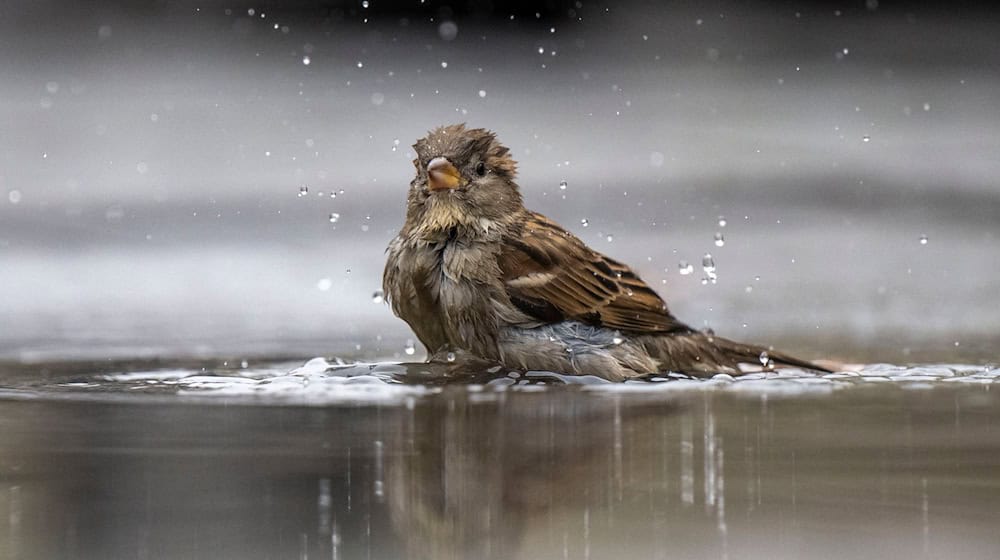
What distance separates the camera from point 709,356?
18.1 feet

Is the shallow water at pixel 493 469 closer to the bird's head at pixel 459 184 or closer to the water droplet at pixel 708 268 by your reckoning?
the bird's head at pixel 459 184

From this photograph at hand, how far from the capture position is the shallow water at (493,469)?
97.7 inches

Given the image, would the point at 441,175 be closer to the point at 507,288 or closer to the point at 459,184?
the point at 459,184

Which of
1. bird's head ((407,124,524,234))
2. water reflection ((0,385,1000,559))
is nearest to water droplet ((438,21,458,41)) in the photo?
bird's head ((407,124,524,234))

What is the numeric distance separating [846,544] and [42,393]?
9.26ft

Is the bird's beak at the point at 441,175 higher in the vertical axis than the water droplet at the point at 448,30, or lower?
lower

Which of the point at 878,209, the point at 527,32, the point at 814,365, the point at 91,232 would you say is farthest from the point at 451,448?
the point at 527,32

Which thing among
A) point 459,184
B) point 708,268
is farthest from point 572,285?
point 708,268

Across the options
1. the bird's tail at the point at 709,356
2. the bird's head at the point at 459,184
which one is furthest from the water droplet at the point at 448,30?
the bird's tail at the point at 709,356

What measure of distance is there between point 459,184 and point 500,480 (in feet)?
7.80

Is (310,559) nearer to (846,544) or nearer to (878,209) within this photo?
(846,544)

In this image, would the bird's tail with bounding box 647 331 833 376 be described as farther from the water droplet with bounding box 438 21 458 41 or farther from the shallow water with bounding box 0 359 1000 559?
the water droplet with bounding box 438 21 458 41

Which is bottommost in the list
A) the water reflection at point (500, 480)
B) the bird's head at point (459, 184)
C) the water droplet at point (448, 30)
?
the water reflection at point (500, 480)

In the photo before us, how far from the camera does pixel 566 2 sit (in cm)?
996
